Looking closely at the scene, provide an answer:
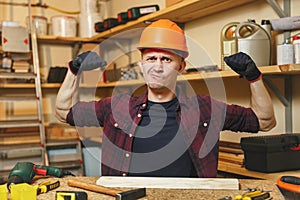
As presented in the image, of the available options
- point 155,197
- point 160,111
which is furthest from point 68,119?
point 155,197

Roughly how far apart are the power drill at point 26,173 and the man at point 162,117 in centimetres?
27

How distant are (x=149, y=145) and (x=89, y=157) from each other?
220 centimetres

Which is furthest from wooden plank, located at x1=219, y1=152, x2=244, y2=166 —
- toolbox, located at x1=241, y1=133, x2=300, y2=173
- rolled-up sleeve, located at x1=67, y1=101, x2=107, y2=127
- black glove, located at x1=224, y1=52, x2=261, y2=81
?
rolled-up sleeve, located at x1=67, y1=101, x2=107, y2=127

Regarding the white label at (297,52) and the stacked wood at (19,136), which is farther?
the stacked wood at (19,136)

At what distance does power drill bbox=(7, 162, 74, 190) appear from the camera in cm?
126

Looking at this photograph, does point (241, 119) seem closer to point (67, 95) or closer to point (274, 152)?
point (274, 152)

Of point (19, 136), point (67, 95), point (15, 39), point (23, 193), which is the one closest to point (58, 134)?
point (19, 136)

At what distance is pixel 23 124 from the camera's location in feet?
10.8

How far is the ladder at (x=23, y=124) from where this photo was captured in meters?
3.27

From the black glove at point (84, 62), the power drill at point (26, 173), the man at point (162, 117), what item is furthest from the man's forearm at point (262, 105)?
the power drill at point (26, 173)

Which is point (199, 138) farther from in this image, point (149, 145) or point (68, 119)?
point (68, 119)

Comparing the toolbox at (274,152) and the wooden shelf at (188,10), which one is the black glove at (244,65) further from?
the wooden shelf at (188,10)

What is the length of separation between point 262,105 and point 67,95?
2.61ft

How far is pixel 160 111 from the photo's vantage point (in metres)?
1.61
